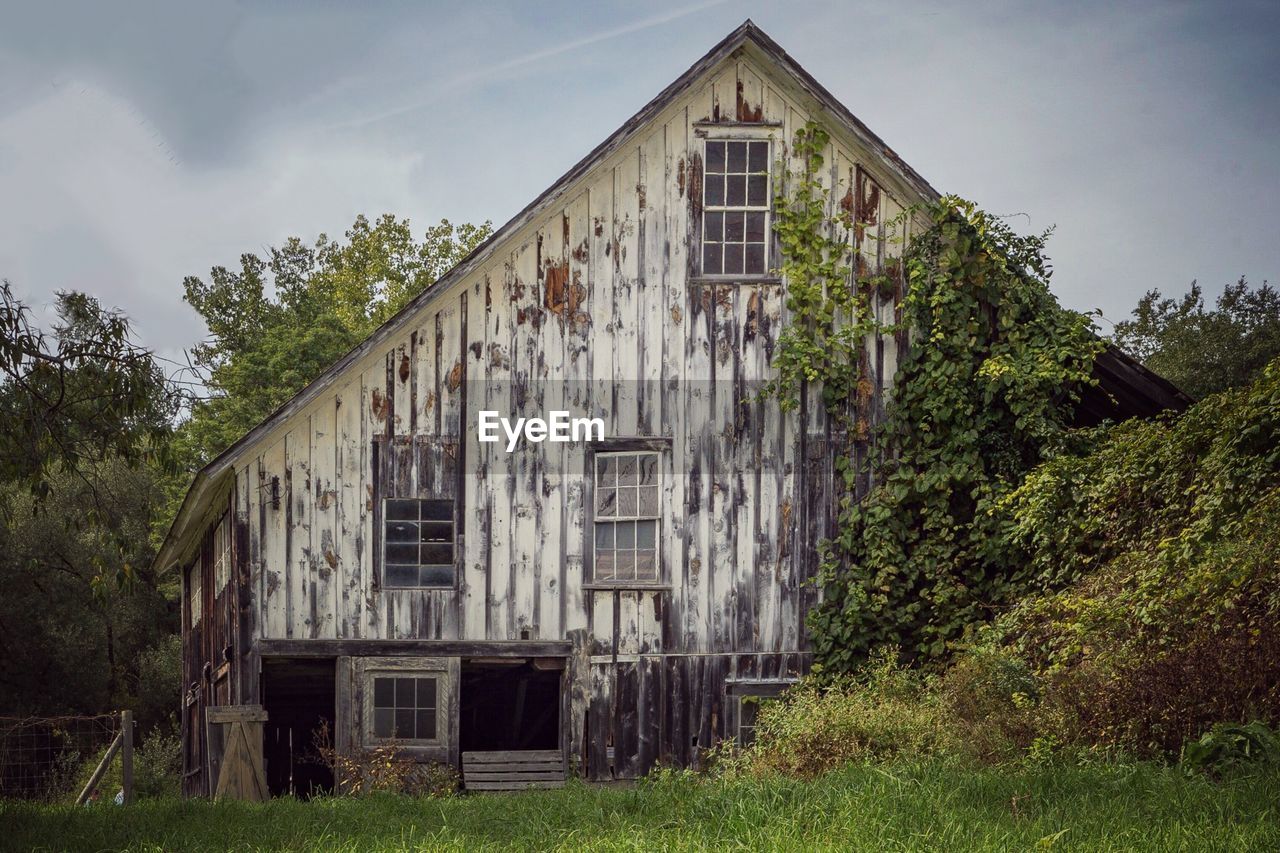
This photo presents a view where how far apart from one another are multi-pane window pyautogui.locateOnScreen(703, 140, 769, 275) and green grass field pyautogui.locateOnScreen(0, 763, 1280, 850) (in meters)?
6.97

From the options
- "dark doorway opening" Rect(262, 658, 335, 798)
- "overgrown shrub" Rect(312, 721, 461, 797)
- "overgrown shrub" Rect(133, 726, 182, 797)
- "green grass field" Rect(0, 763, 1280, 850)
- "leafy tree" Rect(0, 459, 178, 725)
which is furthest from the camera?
"leafy tree" Rect(0, 459, 178, 725)

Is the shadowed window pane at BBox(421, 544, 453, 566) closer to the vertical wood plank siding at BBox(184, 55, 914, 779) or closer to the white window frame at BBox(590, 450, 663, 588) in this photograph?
the vertical wood plank siding at BBox(184, 55, 914, 779)

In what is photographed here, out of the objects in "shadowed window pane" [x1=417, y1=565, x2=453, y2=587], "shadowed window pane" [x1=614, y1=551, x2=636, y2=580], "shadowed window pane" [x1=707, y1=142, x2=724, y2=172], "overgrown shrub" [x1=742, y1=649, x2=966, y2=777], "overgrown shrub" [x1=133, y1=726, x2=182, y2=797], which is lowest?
"overgrown shrub" [x1=133, y1=726, x2=182, y2=797]

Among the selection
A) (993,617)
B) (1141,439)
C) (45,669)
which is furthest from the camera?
(45,669)

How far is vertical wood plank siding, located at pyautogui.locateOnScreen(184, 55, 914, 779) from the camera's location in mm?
16938

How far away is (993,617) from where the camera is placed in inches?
659

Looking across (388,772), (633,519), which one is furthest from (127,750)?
(633,519)

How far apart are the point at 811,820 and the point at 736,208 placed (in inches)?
370

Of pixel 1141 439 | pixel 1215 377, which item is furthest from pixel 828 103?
pixel 1215 377

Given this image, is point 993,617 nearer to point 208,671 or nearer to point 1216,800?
point 1216,800

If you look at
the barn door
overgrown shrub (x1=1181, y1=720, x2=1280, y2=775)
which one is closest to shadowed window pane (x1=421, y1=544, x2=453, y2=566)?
the barn door

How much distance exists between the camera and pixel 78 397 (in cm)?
1192

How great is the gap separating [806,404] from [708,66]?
403 cm

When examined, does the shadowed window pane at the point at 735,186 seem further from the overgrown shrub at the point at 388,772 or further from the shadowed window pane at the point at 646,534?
the overgrown shrub at the point at 388,772
